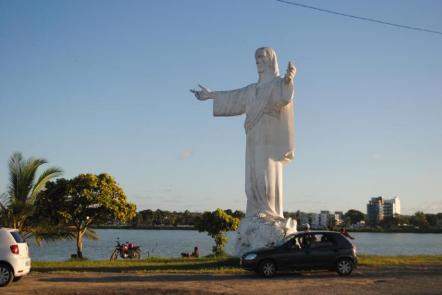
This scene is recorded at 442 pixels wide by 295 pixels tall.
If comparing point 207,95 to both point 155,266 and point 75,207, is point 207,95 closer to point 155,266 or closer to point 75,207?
point 155,266

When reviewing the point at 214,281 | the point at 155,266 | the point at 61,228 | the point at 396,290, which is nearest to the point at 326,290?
the point at 396,290

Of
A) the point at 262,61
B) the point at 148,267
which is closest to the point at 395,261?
the point at 262,61

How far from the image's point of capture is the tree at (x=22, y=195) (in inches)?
899

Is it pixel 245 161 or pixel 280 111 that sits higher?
pixel 280 111

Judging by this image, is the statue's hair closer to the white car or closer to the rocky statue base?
the rocky statue base

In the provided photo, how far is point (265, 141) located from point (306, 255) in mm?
5820

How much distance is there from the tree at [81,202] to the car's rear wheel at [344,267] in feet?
46.9

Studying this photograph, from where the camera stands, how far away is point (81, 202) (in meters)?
27.5

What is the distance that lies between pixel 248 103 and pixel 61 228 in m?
11.2

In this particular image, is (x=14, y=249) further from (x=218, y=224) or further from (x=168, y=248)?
(x=168, y=248)

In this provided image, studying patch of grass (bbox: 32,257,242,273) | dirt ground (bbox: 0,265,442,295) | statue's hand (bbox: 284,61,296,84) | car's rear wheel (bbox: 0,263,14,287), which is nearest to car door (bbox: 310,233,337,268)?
dirt ground (bbox: 0,265,442,295)

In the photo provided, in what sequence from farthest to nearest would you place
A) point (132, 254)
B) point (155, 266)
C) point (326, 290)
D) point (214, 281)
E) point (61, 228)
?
point (132, 254) → point (61, 228) → point (155, 266) → point (214, 281) → point (326, 290)

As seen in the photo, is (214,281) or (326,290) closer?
(326,290)

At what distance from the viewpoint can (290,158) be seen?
21.2m
